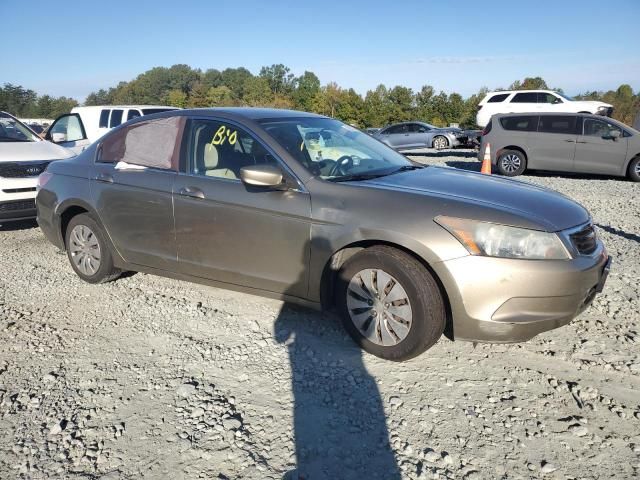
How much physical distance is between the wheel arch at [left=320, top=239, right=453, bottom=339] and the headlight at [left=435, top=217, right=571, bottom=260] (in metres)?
0.28

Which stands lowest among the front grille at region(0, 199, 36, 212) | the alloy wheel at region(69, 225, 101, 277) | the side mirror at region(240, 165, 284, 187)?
the alloy wheel at region(69, 225, 101, 277)

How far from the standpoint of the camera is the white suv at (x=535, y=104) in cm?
1670

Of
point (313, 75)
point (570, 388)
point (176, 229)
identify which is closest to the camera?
point (570, 388)

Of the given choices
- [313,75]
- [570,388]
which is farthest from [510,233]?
[313,75]

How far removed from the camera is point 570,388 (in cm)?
297

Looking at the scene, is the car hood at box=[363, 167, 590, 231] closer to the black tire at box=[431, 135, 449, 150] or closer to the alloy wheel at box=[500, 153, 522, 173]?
the alloy wheel at box=[500, 153, 522, 173]

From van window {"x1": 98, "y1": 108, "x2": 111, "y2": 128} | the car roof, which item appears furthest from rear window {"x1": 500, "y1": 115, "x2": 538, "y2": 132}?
the car roof

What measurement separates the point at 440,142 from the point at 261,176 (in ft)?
59.3

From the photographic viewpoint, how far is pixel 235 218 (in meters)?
3.68

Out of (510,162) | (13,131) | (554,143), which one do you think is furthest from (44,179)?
(554,143)

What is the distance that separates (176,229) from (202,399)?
1.55 meters

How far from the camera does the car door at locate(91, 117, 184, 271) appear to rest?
4.08 metres

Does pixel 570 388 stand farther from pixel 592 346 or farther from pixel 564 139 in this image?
pixel 564 139

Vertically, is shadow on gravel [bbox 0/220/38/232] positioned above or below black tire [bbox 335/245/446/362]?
below
